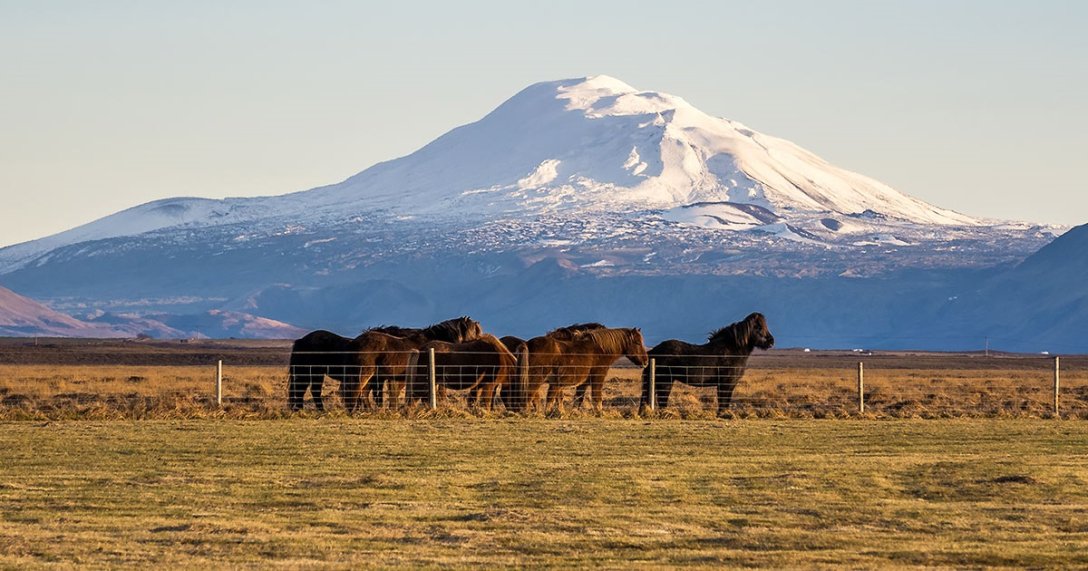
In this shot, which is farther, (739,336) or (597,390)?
(739,336)

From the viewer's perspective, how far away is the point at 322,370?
2473cm

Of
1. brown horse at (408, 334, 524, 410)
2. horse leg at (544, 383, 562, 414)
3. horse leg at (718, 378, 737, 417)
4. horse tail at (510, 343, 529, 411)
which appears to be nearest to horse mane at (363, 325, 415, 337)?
brown horse at (408, 334, 524, 410)

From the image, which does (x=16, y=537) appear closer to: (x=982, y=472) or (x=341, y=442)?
(x=341, y=442)

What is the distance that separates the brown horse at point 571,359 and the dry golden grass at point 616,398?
20.6 inches

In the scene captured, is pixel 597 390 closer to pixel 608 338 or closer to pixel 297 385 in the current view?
pixel 608 338

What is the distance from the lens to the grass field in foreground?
11680 millimetres

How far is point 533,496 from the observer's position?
14.7 m

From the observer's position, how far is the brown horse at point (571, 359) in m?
24.8

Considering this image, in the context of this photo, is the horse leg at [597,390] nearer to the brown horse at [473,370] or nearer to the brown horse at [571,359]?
the brown horse at [571,359]

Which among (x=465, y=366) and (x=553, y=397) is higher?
(x=465, y=366)

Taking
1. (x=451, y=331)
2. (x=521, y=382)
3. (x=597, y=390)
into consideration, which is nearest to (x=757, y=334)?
(x=597, y=390)

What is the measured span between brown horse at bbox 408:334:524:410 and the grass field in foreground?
275cm

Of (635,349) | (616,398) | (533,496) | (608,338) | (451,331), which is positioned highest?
(451,331)

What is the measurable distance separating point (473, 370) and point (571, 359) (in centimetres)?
141
